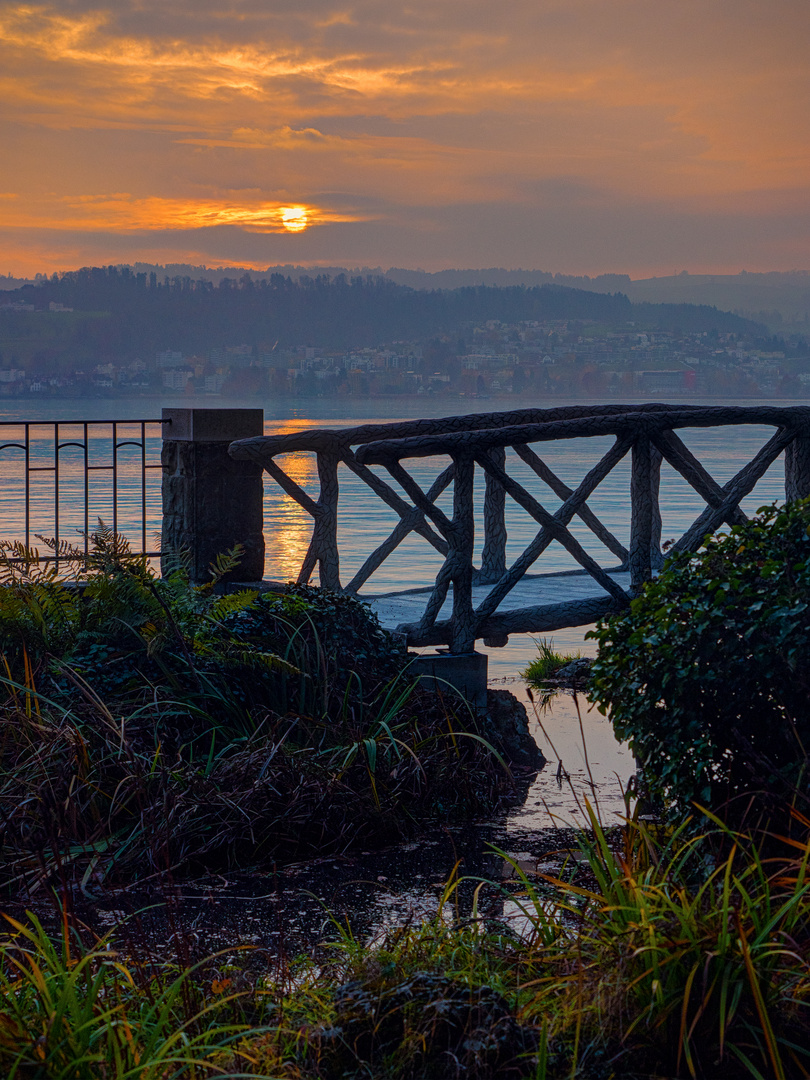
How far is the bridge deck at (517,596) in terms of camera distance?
8188mm

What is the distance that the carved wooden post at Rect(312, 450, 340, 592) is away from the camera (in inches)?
320

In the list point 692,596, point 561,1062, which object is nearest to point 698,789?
point 692,596

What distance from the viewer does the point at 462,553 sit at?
7.29 meters

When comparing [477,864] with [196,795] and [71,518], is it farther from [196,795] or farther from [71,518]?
[71,518]

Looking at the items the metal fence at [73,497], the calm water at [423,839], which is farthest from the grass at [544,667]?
the metal fence at [73,497]

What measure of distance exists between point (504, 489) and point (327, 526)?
1.30 m

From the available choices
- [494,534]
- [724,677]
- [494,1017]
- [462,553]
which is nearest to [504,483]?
[462,553]

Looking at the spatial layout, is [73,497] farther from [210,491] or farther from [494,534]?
[210,491]

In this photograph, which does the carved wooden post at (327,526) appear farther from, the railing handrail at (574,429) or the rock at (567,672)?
the rock at (567,672)

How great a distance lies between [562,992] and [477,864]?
6.47 feet

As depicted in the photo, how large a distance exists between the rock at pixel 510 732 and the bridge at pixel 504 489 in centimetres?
41

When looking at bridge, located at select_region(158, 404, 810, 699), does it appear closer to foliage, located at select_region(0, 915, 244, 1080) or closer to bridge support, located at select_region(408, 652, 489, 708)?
bridge support, located at select_region(408, 652, 489, 708)

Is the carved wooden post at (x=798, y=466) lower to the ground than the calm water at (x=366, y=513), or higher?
higher

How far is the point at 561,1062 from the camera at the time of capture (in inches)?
105
